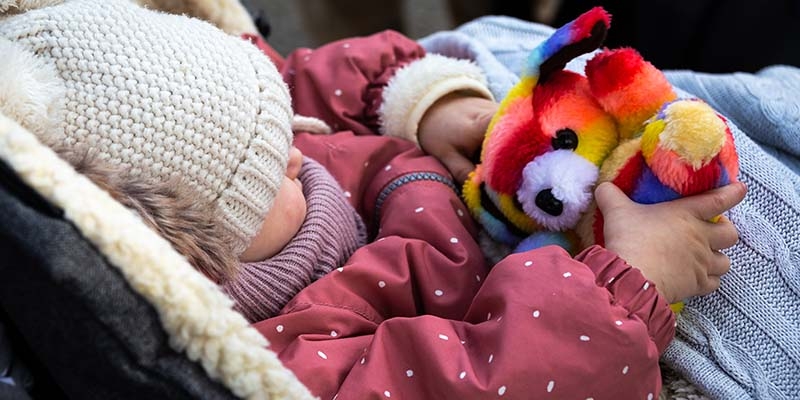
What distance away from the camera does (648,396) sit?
0.61 m

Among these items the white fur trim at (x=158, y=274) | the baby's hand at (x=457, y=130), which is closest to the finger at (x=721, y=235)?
the baby's hand at (x=457, y=130)

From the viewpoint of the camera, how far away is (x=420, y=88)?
3.10 ft

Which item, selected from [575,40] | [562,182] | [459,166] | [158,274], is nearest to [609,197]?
[562,182]

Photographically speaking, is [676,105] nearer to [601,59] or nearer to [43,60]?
[601,59]

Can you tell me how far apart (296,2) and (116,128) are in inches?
60.8

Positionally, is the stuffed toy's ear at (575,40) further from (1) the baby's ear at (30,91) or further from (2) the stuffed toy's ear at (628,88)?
(1) the baby's ear at (30,91)

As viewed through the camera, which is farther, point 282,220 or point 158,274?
point 282,220

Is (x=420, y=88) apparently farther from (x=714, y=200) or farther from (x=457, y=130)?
(x=714, y=200)

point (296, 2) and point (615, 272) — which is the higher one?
point (615, 272)

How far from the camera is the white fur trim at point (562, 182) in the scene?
2.17ft

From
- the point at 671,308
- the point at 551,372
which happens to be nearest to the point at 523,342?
the point at 551,372

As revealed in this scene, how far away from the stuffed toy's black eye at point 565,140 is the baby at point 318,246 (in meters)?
0.05

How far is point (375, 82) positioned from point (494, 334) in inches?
20.7

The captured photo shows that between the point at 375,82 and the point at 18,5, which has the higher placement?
the point at 18,5
